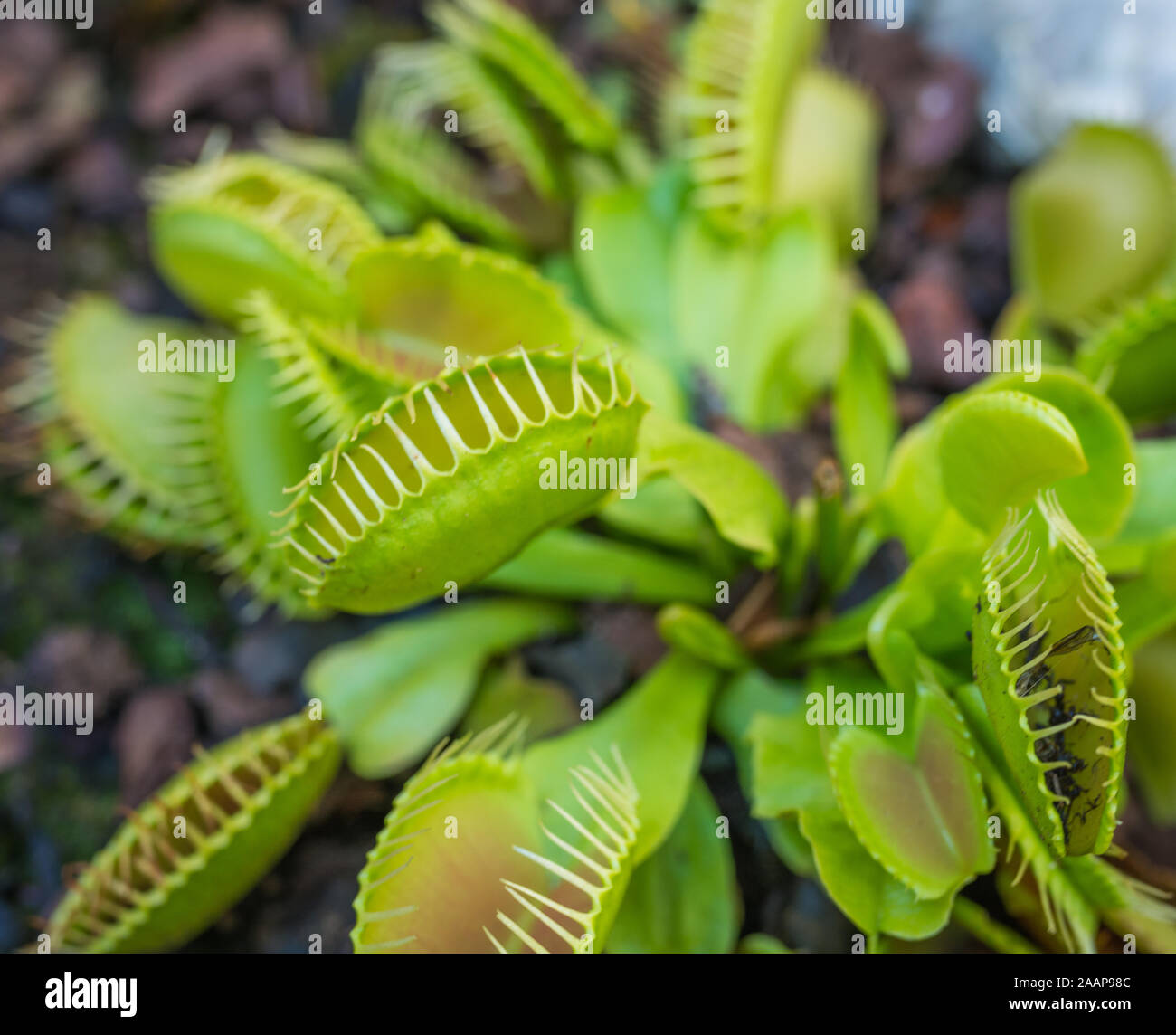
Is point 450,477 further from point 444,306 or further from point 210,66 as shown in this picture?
point 210,66

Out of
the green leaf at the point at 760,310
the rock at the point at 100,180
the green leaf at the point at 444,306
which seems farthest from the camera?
the rock at the point at 100,180

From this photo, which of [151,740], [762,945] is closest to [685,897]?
[762,945]

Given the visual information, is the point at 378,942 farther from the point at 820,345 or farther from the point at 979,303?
the point at 979,303

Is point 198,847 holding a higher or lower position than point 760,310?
lower

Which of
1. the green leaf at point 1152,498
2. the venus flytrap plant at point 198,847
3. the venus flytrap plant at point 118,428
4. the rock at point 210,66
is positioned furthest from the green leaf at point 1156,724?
the rock at point 210,66

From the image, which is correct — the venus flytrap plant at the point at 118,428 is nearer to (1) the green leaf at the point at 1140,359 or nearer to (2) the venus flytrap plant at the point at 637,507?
(2) the venus flytrap plant at the point at 637,507

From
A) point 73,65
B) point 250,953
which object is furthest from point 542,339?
point 73,65
